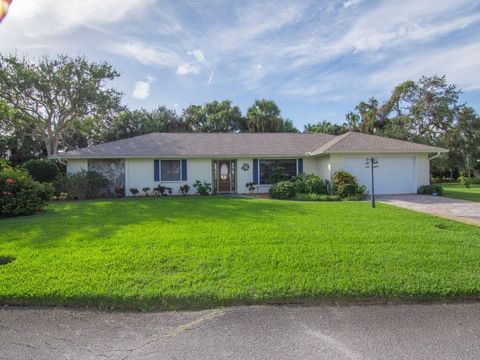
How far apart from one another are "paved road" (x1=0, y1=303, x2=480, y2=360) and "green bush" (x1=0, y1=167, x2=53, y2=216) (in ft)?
22.7

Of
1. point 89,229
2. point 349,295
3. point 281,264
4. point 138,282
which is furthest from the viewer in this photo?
point 89,229

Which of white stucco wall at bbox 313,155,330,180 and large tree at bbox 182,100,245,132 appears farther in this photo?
large tree at bbox 182,100,245,132

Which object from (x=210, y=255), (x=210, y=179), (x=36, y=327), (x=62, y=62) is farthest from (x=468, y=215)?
(x=62, y=62)

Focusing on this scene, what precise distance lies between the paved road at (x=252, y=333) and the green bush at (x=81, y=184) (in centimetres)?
1288

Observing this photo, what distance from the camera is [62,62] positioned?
23859mm

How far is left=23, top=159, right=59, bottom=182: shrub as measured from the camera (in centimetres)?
1575

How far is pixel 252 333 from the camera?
3.01 m

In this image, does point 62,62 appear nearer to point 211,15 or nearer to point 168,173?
point 168,173

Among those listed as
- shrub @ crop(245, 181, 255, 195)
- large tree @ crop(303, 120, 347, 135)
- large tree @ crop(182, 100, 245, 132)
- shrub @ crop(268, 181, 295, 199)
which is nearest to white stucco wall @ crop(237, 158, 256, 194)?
shrub @ crop(245, 181, 255, 195)

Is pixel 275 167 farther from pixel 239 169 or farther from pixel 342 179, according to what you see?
pixel 342 179

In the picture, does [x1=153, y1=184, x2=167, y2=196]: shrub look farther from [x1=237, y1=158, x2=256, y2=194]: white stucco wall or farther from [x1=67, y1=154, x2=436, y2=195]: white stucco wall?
[x1=237, y1=158, x2=256, y2=194]: white stucco wall

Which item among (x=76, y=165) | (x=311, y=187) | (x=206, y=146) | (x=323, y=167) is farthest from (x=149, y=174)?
(x=323, y=167)

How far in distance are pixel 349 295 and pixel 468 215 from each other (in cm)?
737

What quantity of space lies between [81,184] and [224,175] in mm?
7364
